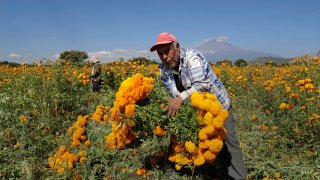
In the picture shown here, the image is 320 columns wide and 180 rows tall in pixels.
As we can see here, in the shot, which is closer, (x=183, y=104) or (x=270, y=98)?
(x=183, y=104)

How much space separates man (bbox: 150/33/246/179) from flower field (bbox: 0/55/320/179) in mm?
153

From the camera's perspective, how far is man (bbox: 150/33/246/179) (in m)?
2.93

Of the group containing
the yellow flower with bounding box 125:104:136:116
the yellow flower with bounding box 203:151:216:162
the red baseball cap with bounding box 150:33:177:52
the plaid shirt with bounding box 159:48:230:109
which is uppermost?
the red baseball cap with bounding box 150:33:177:52

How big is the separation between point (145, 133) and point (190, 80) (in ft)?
2.36

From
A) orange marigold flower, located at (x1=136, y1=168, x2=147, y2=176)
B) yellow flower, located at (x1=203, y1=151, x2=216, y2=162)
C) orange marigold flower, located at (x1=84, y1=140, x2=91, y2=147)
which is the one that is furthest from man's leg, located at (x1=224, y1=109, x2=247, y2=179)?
orange marigold flower, located at (x1=84, y1=140, x2=91, y2=147)

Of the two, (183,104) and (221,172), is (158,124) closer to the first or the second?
(183,104)

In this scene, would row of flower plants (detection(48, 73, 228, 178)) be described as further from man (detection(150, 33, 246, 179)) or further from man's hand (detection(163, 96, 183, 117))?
man (detection(150, 33, 246, 179))

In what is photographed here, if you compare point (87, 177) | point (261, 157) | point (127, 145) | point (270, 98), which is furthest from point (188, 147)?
point (270, 98)

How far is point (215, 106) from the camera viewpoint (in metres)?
2.61

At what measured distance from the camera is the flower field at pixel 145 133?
2.84m

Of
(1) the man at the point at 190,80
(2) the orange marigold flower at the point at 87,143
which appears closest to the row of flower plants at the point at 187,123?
(1) the man at the point at 190,80

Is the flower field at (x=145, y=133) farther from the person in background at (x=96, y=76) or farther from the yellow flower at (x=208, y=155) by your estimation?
the person in background at (x=96, y=76)

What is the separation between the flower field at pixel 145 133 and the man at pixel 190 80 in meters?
0.15

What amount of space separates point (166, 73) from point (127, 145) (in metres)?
1.57
